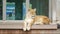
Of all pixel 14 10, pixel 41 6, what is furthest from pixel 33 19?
pixel 14 10

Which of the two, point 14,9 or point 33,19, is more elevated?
point 14,9

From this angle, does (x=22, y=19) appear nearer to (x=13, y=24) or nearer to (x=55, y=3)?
(x=13, y=24)

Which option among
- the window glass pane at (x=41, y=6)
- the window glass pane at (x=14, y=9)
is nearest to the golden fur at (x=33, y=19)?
the window glass pane at (x=41, y=6)

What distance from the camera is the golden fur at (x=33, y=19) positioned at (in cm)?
644

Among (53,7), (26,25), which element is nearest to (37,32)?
(26,25)

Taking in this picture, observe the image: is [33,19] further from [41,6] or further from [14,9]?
[14,9]

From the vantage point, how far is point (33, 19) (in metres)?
6.54

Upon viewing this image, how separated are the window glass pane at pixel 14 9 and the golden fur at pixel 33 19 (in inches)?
16.4

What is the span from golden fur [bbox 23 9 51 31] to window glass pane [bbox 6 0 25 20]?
1.37 feet

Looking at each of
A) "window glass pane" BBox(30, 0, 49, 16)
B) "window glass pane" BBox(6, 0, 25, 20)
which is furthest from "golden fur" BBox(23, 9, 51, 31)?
"window glass pane" BBox(6, 0, 25, 20)

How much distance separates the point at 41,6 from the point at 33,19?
53cm

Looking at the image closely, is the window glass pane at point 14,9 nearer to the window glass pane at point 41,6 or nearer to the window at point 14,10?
the window at point 14,10

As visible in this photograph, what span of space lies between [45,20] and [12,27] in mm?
930

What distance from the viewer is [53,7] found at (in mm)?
6773
